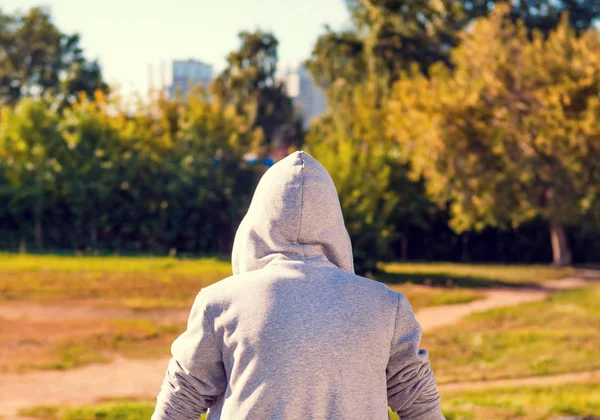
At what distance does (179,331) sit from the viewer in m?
13.4

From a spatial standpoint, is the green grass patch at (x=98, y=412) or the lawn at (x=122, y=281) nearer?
the green grass patch at (x=98, y=412)

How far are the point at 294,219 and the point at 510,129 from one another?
2164 cm

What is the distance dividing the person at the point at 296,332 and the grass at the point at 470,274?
18.1m

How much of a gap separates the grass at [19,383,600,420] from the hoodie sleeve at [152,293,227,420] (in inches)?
214

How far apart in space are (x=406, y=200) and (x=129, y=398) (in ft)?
62.7

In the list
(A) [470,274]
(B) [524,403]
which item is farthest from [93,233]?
(B) [524,403]

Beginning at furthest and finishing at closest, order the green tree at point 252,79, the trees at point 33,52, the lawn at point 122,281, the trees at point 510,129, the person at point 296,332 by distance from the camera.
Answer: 1. the trees at point 33,52
2. the green tree at point 252,79
3. the trees at point 510,129
4. the lawn at point 122,281
5. the person at point 296,332

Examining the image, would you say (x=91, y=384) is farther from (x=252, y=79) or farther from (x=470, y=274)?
(x=252, y=79)

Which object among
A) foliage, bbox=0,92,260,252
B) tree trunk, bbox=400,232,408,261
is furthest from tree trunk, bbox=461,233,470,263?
foliage, bbox=0,92,260,252

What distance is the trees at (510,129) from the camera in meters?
22.2

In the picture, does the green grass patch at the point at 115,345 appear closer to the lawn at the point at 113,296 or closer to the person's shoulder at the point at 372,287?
the lawn at the point at 113,296

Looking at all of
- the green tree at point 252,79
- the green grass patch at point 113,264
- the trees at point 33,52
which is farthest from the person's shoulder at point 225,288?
the trees at point 33,52

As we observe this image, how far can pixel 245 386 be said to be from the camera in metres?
2.03

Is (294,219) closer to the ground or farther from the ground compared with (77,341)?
farther from the ground
